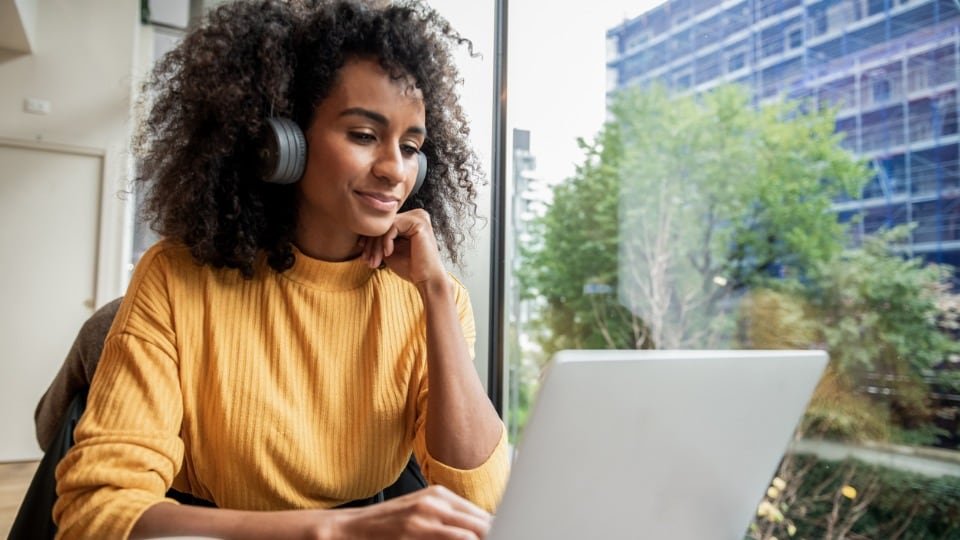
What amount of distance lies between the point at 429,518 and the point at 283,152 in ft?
1.95

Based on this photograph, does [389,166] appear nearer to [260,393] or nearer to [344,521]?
[260,393]

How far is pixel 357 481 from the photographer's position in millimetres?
1011

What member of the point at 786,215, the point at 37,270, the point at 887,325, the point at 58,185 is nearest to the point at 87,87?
the point at 58,185

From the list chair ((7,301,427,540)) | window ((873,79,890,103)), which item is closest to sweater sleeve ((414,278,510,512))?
chair ((7,301,427,540))

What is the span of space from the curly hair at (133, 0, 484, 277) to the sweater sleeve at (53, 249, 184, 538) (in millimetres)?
121

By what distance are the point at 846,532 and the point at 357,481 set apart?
0.94 meters

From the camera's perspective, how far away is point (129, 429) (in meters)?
0.83

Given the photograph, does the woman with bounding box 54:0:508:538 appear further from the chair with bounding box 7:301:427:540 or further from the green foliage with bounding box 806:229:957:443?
the green foliage with bounding box 806:229:957:443

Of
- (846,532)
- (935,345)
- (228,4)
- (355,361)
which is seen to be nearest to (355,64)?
(228,4)

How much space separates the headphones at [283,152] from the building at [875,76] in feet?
3.26

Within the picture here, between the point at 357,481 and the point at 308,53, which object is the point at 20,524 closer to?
the point at 357,481

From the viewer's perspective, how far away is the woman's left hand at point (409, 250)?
3.53 feet

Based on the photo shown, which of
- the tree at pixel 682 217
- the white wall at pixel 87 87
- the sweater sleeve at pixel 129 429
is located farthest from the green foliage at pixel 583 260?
the white wall at pixel 87 87

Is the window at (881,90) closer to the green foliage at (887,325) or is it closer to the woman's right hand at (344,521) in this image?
the green foliage at (887,325)
